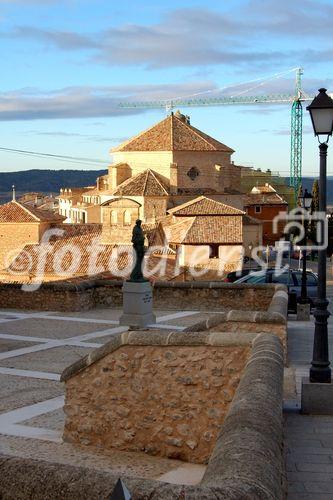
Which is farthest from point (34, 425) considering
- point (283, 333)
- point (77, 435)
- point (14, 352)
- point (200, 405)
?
point (14, 352)

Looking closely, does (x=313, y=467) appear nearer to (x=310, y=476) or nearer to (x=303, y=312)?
(x=310, y=476)

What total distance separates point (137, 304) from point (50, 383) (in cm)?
652

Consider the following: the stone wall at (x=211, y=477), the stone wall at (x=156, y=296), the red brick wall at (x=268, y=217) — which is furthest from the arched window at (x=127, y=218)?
the stone wall at (x=211, y=477)

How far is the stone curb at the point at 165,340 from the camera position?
8.09m

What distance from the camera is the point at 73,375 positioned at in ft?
28.4

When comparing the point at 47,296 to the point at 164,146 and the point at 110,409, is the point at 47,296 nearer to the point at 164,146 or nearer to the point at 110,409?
the point at 110,409

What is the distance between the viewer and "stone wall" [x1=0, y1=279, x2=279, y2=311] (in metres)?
19.8

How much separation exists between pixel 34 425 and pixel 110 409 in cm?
172

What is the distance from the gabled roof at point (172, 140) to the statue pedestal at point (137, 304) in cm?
3885

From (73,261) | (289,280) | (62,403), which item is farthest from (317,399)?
(73,261)

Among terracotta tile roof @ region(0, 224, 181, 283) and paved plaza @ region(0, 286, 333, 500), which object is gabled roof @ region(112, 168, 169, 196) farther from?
paved plaza @ region(0, 286, 333, 500)

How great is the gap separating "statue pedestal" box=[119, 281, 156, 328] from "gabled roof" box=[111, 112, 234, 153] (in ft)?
127

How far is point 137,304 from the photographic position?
1855 cm

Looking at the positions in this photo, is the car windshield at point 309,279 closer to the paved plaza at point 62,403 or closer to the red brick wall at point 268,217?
the paved plaza at point 62,403
